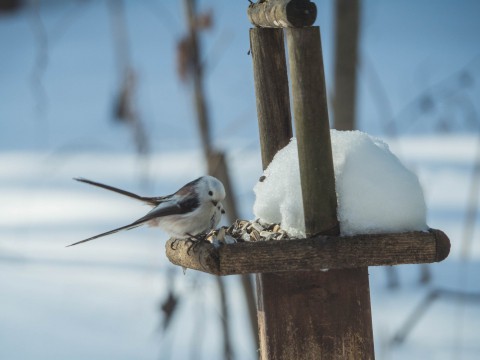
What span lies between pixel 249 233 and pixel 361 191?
0.37 meters

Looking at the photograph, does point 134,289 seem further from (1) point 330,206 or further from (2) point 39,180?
(1) point 330,206

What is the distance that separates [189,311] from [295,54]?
12.7ft

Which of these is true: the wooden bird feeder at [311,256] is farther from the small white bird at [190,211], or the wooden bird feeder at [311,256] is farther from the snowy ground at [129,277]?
→ the snowy ground at [129,277]

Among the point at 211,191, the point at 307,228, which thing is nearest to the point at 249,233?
the point at 211,191

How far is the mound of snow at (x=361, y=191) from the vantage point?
1.94 metres

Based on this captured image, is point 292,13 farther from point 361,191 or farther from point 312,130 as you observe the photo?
point 361,191

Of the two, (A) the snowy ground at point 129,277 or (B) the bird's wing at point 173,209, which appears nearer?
(B) the bird's wing at point 173,209

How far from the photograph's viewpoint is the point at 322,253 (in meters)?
1.89

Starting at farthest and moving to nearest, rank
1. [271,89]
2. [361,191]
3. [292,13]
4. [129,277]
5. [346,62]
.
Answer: [129,277], [346,62], [271,89], [361,191], [292,13]

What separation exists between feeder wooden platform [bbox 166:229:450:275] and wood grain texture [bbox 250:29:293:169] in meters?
0.54

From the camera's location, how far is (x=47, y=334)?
196 inches

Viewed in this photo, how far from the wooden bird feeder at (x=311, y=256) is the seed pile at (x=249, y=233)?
9 cm

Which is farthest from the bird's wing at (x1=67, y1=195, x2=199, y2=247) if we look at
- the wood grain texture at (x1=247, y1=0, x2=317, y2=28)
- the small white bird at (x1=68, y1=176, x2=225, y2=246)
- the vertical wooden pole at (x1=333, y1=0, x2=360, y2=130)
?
the vertical wooden pole at (x1=333, y1=0, x2=360, y2=130)

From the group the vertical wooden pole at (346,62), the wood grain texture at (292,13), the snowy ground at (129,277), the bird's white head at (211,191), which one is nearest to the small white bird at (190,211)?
the bird's white head at (211,191)
